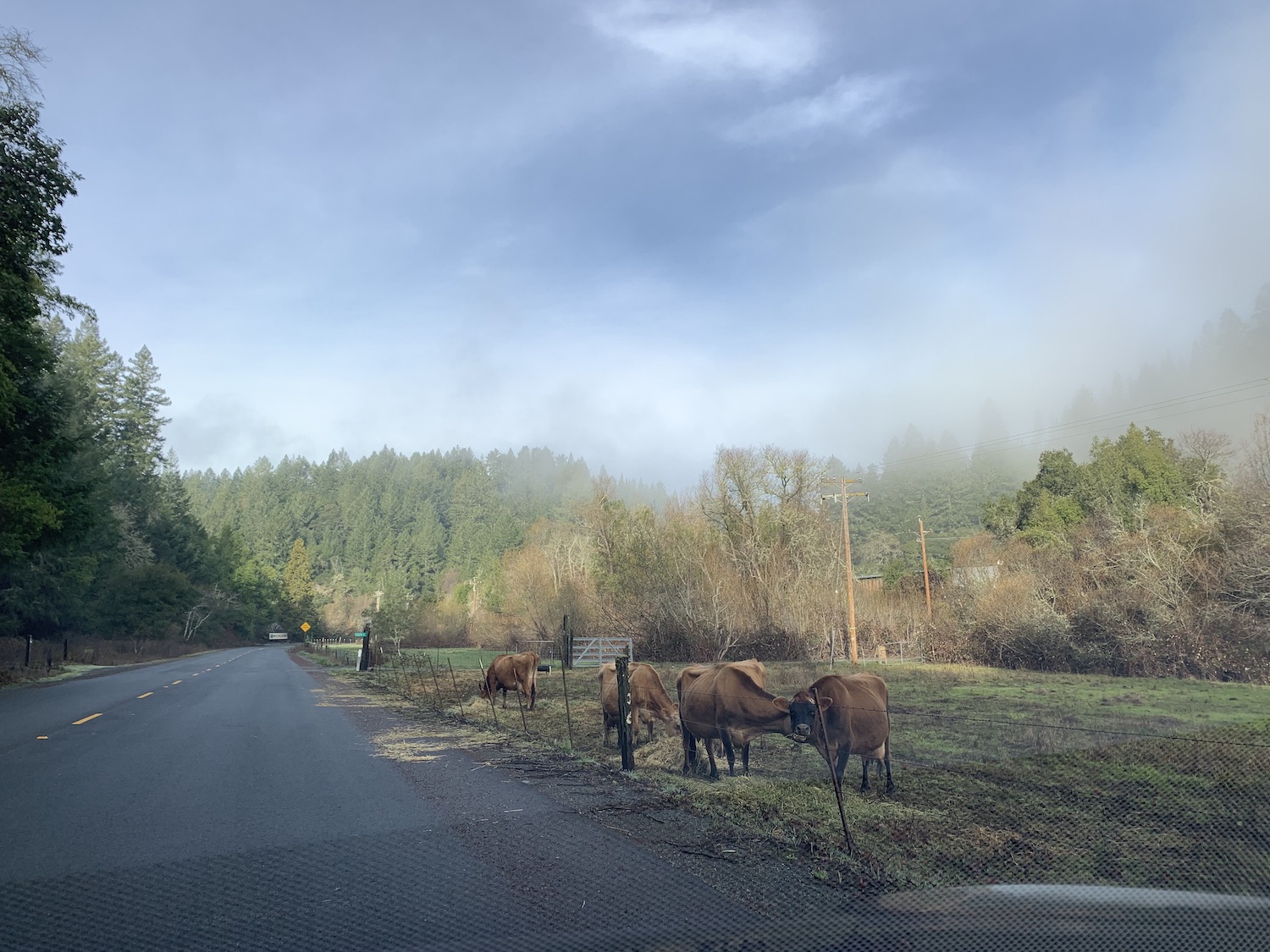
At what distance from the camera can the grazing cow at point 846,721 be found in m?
8.09

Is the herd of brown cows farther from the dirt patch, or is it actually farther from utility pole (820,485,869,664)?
utility pole (820,485,869,664)

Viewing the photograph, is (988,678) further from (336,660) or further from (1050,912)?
(336,660)

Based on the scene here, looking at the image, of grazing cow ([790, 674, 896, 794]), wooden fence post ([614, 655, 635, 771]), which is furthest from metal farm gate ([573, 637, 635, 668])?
grazing cow ([790, 674, 896, 794])

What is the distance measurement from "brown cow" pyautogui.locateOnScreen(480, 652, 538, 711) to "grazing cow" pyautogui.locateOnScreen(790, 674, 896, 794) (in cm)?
1130

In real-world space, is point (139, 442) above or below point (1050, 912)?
above

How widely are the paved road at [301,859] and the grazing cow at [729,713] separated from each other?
2.33m

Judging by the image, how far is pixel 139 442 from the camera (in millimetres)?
73938

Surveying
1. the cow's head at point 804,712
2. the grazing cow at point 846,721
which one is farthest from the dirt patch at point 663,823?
the grazing cow at point 846,721

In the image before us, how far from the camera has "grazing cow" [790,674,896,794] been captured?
8086 millimetres

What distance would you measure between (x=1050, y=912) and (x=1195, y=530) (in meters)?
25.0

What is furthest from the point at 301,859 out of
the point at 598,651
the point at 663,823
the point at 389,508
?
the point at 389,508

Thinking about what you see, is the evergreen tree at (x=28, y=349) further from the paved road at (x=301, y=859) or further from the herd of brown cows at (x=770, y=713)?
the herd of brown cows at (x=770, y=713)

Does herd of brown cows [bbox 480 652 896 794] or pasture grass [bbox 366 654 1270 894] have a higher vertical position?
herd of brown cows [bbox 480 652 896 794]

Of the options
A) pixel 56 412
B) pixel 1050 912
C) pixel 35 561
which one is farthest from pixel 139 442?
pixel 1050 912
